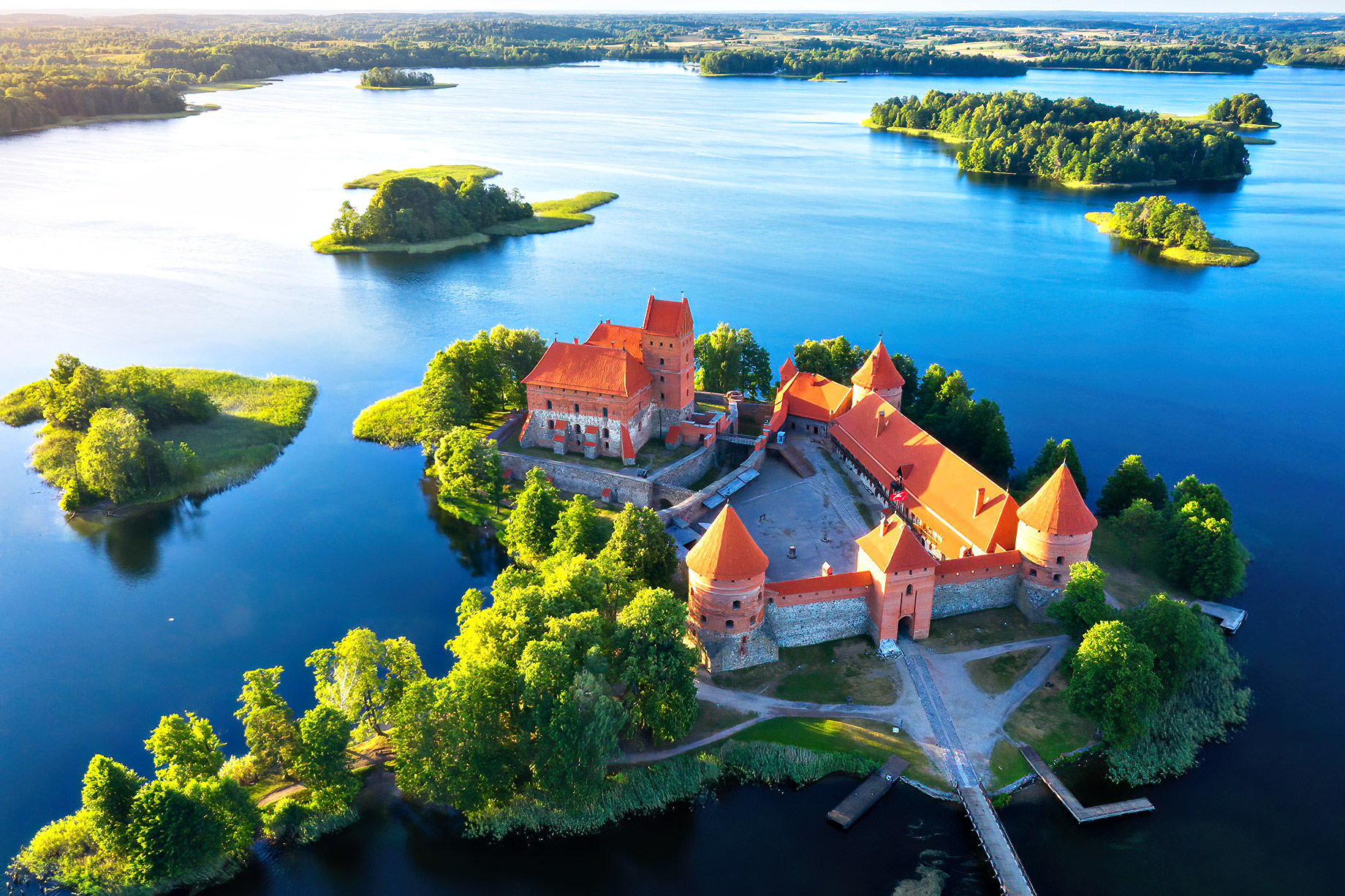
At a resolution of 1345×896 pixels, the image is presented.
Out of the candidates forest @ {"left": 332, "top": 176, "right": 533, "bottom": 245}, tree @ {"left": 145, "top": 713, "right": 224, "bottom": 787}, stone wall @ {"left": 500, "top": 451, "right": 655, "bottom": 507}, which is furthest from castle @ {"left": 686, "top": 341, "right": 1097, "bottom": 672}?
forest @ {"left": 332, "top": 176, "right": 533, "bottom": 245}

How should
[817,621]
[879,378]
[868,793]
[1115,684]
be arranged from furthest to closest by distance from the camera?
[879,378] → [817,621] → [1115,684] → [868,793]

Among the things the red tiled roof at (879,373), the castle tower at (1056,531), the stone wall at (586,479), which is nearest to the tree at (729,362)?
the red tiled roof at (879,373)

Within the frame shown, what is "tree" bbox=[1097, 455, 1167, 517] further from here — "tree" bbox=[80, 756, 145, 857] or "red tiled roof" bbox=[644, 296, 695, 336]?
"tree" bbox=[80, 756, 145, 857]

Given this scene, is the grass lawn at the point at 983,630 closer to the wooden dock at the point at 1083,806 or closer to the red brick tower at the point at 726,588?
the wooden dock at the point at 1083,806

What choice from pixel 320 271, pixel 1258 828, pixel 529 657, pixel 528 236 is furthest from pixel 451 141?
pixel 1258 828

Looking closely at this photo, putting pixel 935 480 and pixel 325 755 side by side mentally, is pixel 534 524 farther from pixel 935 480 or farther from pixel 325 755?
pixel 935 480

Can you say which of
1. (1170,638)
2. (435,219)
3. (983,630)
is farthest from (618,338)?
(435,219)

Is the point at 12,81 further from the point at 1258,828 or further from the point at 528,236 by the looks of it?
the point at 1258,828
